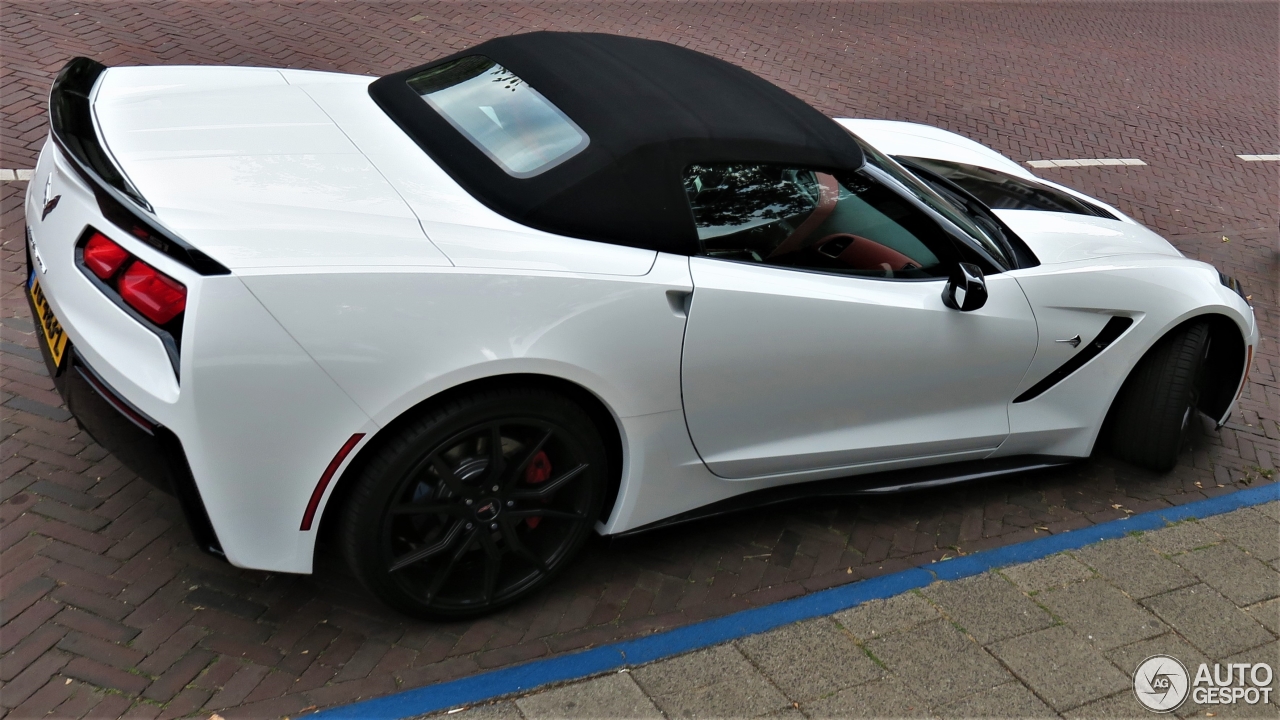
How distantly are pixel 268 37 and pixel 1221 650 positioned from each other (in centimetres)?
789

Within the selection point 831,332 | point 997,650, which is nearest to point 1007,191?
point 831,332

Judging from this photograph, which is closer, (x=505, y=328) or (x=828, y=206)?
(x=505, y=328)

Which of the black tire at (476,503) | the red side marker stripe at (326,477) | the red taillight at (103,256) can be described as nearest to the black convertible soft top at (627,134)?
the black tire at (476,503)

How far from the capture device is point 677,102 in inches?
127

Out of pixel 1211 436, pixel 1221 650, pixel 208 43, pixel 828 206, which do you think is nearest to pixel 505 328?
pixel 828 206

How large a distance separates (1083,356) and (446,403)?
2.46m

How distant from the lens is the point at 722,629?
3.17 m

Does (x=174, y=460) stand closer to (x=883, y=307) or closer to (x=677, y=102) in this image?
(x=677, y=102)

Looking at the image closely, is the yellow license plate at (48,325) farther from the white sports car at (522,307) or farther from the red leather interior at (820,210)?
the red leather interior at (820,210)

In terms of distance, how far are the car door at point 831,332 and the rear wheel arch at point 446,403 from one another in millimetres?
248

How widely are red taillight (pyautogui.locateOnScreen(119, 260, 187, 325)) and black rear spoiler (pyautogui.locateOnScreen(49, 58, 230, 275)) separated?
6 centimetres

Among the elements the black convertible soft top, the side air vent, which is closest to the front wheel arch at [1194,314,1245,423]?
the side air vent

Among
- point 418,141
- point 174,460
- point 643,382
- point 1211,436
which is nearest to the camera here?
point 174,460

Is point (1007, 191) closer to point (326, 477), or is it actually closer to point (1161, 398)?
point (1161, 398)
